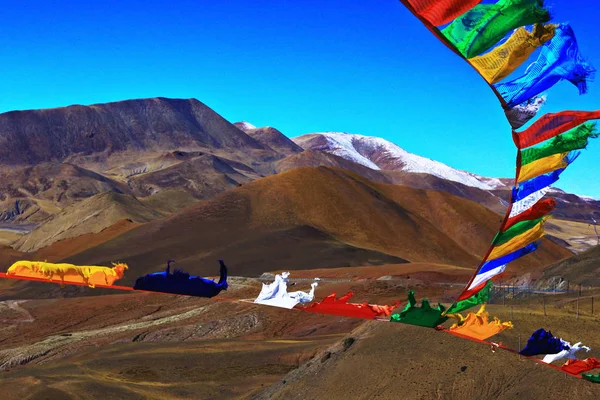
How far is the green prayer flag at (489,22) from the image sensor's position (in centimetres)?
407

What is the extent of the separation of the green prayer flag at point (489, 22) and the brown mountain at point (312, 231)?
68.6m

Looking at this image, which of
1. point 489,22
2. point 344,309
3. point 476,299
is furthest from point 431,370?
point 489,22

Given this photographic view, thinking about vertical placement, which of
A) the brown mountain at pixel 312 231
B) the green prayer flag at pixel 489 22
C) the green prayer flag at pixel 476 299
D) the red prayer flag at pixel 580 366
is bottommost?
the red prayer flag at pixel 580 366

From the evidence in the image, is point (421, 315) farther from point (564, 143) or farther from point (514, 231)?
point (564, 143)

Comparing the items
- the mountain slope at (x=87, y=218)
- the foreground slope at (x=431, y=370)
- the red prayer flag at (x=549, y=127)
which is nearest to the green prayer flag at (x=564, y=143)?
the red prayer flag at (x=549, y=127)

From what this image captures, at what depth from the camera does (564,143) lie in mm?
5066

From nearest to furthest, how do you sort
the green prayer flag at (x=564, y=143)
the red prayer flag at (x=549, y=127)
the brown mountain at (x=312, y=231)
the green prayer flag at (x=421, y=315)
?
1. the red prayer flag at (x=549, y=127)
2. the green prayer flag at (x=564, y=143)
3. the green prayer flag at (x=421, y=315)
4. the brown mountain at (x=312, y=231)

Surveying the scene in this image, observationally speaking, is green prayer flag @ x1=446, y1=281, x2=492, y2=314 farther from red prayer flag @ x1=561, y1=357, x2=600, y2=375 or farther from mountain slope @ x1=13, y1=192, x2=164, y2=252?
mountain slope @ x1=13, y1=192, x2=164, y2=252

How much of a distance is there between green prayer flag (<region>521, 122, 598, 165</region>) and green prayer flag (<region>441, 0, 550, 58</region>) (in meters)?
1.08

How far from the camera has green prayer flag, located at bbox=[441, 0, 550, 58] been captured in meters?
4.07

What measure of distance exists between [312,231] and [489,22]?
86.3 m

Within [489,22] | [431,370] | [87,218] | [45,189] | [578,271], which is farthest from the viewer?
[45,189]

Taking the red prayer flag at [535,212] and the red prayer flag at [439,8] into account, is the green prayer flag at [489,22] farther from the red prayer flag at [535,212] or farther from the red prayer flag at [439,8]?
the red prayer flag at [535,212]

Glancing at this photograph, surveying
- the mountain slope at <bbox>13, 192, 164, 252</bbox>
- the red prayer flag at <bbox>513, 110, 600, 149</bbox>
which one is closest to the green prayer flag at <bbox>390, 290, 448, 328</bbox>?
the red prayer flag at <bbox>513, 110, 600, 149</bbox>
